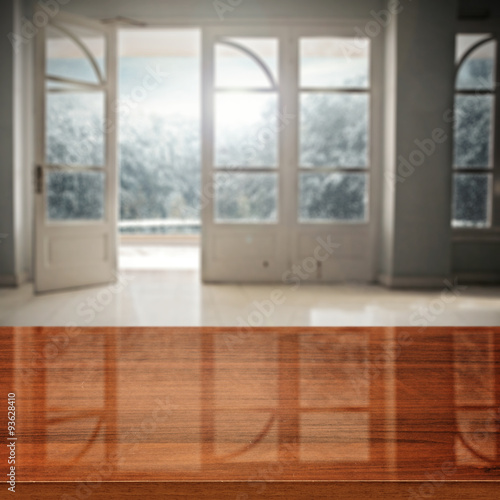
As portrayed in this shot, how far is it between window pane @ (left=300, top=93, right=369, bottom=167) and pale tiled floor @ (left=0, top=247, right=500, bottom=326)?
1250 millimetres

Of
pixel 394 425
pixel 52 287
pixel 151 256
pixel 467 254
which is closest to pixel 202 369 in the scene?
pixel 394 425

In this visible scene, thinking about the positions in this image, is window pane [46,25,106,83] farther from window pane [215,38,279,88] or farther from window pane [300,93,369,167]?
window pane [300,93,369,167]

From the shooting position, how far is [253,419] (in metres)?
0.45

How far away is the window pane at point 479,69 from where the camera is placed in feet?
20.7

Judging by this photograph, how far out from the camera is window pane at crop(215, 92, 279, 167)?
250 inches

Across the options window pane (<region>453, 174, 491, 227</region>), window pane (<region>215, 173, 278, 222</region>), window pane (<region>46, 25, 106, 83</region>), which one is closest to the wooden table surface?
window pane (<region>46, 25, 106, 83</region>)

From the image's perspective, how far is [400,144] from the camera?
611cm

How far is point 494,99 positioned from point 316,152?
1.77m

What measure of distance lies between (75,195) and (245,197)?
1.60 m

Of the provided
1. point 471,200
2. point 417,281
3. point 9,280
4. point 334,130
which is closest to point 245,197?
point 334,130

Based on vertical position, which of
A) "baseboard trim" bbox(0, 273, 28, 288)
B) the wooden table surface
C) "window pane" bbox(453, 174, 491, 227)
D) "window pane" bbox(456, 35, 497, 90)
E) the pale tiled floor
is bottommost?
the pale tiled floor

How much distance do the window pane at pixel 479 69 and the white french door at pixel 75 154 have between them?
3.31m

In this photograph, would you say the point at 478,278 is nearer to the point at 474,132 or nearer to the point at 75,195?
the point at 474,132

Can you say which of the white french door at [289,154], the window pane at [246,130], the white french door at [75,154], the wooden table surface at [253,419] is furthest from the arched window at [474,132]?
the wooden table surface at [253,419]
